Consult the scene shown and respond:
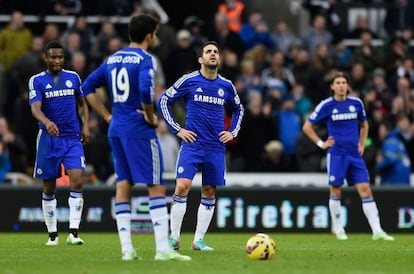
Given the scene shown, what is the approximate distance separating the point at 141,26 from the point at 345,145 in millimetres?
7446

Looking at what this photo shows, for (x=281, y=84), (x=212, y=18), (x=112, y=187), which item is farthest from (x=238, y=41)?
(x=112, y=187)

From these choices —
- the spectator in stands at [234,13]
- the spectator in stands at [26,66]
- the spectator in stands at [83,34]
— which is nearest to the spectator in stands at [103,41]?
the spectator in stands at [83,34]

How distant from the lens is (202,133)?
642 inches

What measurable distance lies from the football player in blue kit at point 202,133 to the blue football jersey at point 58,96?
143cm

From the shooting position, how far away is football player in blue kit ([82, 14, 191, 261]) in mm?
13516

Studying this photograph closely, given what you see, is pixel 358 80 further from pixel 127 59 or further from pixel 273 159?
pixel 127 59

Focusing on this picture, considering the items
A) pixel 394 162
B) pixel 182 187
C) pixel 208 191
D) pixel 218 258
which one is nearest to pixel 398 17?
pixel 394 162

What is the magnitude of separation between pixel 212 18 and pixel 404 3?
185 inches

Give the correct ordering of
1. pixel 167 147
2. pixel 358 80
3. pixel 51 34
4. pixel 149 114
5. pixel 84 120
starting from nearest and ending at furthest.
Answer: pixel 149 114 → pixel 84 120 → pixel 167 147 → pixel 51 34 → pixel 358 80

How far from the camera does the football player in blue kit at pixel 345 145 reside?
20.2 metres

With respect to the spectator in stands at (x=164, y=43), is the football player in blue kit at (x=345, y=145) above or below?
below

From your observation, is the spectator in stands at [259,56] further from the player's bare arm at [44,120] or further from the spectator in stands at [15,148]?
the player's bare arm at [44,120]

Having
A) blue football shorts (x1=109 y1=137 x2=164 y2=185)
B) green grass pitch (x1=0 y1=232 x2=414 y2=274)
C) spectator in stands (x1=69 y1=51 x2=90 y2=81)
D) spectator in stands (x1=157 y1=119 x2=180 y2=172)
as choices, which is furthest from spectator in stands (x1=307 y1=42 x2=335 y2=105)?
blue football shorts (x1=109 y1=137 x2=164 y2=185)

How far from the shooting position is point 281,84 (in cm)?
2645
